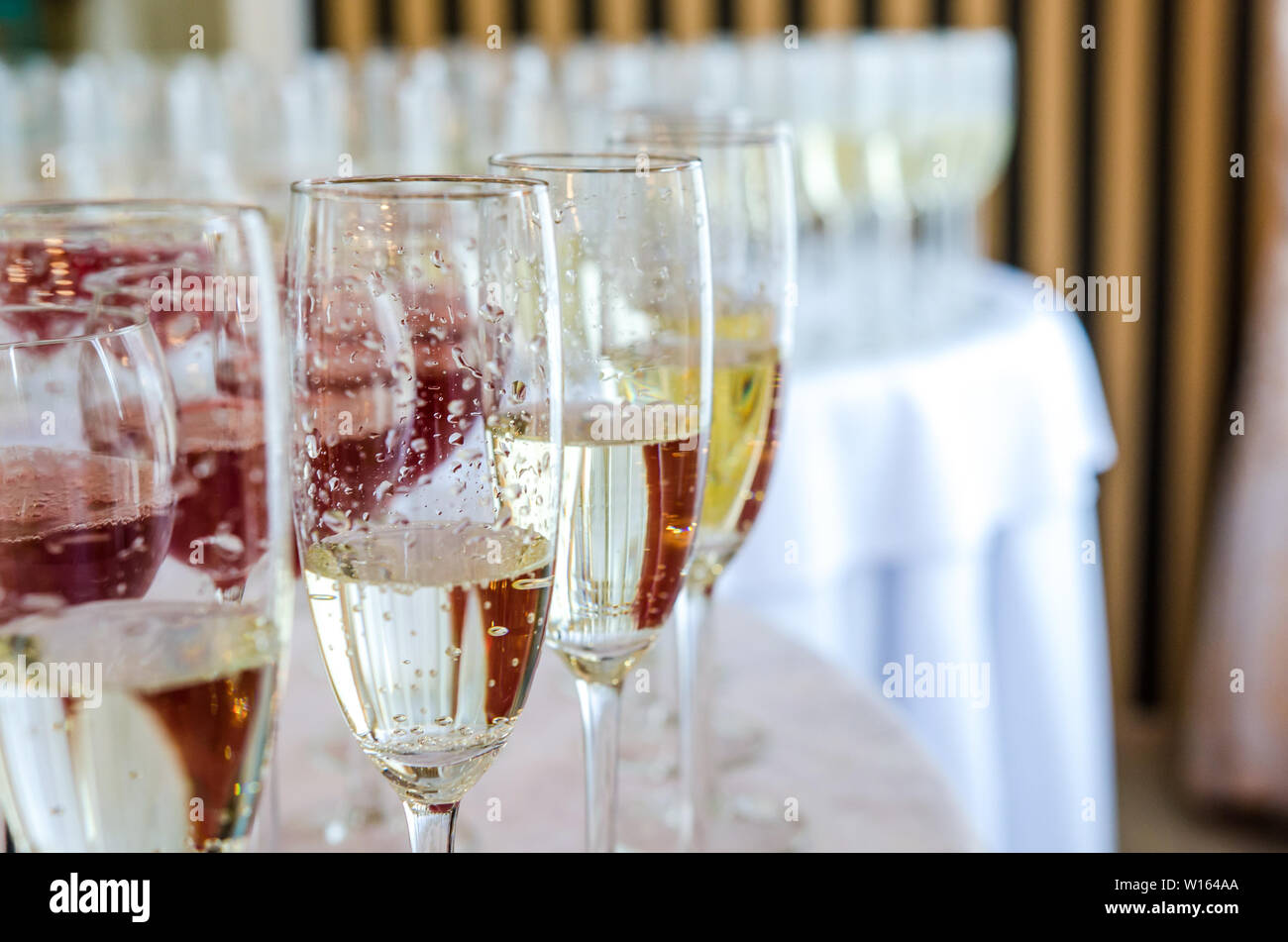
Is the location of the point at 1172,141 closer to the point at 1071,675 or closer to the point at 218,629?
the point at 1071,675

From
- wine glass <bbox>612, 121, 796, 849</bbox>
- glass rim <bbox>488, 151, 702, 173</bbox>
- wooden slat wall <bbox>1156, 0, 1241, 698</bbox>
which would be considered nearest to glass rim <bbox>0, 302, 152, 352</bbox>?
glass rim <bbox>488, 151, 702, 173</bbox>

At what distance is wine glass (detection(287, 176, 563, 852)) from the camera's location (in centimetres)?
41

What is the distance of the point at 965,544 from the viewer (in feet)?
5.71

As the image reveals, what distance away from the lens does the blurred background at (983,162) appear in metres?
1.92

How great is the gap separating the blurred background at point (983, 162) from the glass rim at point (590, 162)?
62cm

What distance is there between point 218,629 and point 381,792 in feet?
1.13

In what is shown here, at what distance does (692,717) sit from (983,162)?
1.79 m

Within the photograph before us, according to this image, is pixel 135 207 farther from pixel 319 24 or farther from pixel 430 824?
pixel 319 24

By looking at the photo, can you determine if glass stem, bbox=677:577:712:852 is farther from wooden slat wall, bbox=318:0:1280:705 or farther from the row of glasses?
wooden slat wall, bbox=318:0:1280:705

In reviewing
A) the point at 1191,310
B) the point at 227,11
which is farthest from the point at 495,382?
the point at 227,11

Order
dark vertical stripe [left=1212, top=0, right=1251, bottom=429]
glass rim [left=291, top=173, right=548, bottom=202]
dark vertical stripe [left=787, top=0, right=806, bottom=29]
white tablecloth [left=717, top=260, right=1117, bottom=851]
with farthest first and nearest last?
dark vertical stripe [left=787, top=0, right=806, bottom=29] → dark vertical stripe [left=1212, top=0, right=1251, bottom=429] → white tablecloth [left=717, top=260, right=1117, bottom=851] → glass rim [left=291, top=173, right=548, bottom=202]

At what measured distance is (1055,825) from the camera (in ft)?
6.11

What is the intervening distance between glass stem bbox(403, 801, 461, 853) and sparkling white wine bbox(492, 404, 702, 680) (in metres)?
0.08

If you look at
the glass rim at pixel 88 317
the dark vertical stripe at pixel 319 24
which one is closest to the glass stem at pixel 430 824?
the glass rim at pixel 88 317
